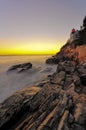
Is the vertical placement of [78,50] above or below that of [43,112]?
above

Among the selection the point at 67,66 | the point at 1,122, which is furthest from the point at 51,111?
the point at 67,66

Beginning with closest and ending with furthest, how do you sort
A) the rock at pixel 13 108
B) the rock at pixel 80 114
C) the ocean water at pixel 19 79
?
the rock at pixel 80 114
the rock at pixel 13 108
the ocean water at pixel 19 79

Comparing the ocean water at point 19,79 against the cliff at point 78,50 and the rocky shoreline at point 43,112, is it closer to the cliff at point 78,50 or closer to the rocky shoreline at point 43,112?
the cliff at point 78,50

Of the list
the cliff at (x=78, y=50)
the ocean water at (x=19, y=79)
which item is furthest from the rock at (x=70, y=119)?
the cliff at (x=78, y=50)

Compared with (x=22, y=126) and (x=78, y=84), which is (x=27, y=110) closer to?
(x=22, y=126)

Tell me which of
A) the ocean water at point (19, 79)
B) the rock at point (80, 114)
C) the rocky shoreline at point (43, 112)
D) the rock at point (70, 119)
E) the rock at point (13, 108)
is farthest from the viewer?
the ocean water at point (19, 79)

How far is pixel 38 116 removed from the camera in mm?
6980

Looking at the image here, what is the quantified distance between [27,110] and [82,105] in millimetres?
3572

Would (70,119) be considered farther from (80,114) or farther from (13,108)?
(13,108)

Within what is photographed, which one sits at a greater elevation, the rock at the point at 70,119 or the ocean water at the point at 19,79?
the rock at the point at 70,119

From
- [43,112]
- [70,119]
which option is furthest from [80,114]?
[43,112]

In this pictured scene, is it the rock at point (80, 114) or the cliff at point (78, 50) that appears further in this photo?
the cliff at point (78, 50)

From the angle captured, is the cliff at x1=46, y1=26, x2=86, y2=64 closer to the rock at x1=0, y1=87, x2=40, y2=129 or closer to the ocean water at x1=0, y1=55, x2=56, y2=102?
the ocean water at x1=0, y1=55, x2=56, y2=102

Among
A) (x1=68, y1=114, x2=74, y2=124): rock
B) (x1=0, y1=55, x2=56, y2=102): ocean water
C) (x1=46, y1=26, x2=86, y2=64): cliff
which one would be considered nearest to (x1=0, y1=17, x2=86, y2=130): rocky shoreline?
(x1=68, y1=114, x2=74, y2=124): rock
